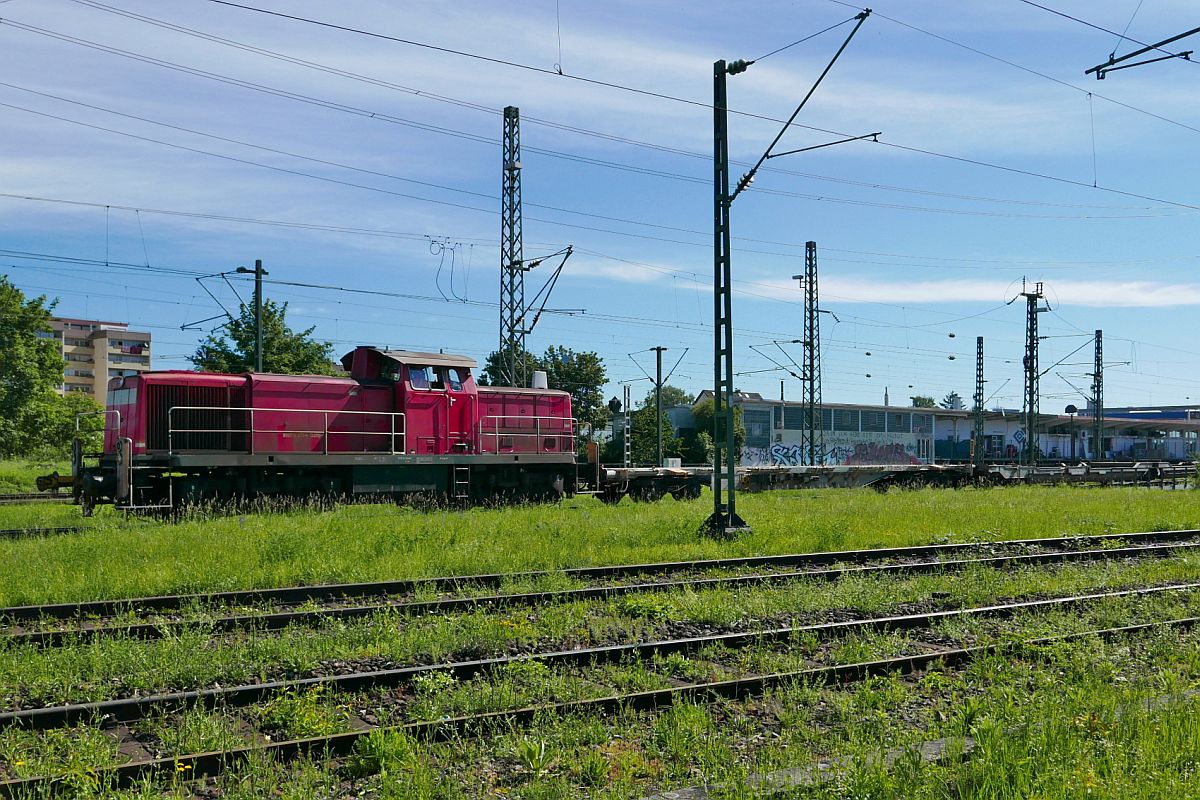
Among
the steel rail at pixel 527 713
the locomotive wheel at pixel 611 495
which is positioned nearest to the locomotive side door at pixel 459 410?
the locomotive wheel at pixel 611 495

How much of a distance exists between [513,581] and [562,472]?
423 inches

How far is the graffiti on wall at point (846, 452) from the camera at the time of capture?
59.5 meters

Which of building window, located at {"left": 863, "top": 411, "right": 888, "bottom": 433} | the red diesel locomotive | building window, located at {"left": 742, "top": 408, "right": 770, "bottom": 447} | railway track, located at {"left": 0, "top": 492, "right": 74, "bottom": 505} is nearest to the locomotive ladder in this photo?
the red diesel locomotive

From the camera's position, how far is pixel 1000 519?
18828 millimetres

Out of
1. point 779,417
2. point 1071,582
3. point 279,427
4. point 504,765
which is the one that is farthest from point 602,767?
point 779,417

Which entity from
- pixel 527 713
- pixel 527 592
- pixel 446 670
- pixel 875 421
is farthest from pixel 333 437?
pixel 875 421

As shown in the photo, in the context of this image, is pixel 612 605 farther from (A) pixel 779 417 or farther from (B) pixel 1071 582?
(A) pixel 779 417

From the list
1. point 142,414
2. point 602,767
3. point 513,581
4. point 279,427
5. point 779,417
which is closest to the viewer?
point 602,767

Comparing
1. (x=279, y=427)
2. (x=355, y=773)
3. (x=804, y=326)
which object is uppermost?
(x=804, y=326)

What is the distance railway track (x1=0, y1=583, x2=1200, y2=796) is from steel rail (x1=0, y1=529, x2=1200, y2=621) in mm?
3341

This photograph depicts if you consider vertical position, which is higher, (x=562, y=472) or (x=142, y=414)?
(x=142, y=414)

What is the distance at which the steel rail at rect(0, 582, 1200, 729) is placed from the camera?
6.03 m

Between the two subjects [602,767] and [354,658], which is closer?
[602,767]

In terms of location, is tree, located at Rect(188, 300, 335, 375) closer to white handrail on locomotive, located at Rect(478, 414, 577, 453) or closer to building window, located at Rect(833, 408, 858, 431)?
white handrail on locomotive, located at Rect(478, 414, 577, 453)
